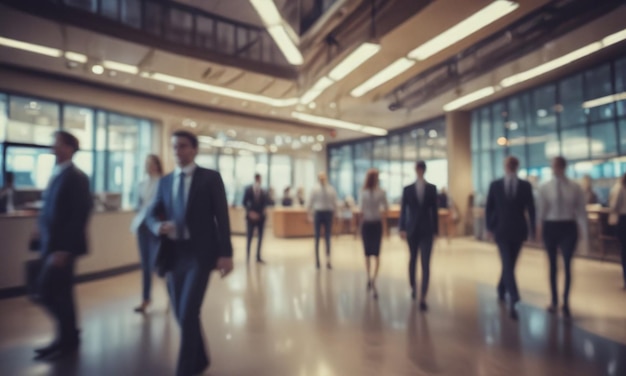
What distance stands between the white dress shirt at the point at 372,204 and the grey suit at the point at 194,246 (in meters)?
2.92

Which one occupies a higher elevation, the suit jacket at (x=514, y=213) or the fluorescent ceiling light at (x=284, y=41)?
the fluorescent ceiling light at (x=284, y=41)

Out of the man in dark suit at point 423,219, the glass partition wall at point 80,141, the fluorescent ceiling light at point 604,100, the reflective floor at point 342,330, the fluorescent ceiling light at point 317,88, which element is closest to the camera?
the reflective floor at point 342,330

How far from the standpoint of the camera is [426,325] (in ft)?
11.8

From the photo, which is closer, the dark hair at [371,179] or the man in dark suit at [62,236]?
the man in dark suit at [62,236]

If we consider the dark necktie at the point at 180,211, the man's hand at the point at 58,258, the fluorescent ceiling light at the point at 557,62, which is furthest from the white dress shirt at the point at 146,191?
the fluorescent ceiling light at the point at 557,62

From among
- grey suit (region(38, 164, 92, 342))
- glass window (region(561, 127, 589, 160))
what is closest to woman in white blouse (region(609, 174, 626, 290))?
glass window (region(561, 127, 589, 160))

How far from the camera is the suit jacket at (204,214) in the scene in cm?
229

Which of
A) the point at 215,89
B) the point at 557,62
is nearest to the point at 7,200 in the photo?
the point at 215,89

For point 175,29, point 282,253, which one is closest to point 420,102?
point 282,253

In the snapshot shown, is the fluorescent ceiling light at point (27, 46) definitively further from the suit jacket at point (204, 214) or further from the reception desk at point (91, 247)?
the suit jacket at point (204, 214)

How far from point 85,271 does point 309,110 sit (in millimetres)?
6859

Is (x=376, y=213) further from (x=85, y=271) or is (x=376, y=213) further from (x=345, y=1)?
(x=85, y=271)

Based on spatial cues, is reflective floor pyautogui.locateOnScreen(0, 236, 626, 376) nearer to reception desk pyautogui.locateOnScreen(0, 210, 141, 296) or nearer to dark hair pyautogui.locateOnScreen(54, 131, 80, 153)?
reception desk pyautogui.locateOnScreen(0, 210, 141, 296)

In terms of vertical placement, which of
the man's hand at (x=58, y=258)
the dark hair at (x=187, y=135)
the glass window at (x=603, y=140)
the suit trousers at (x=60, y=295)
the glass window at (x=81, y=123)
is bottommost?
the suit trousers at (x=60, y=295)
